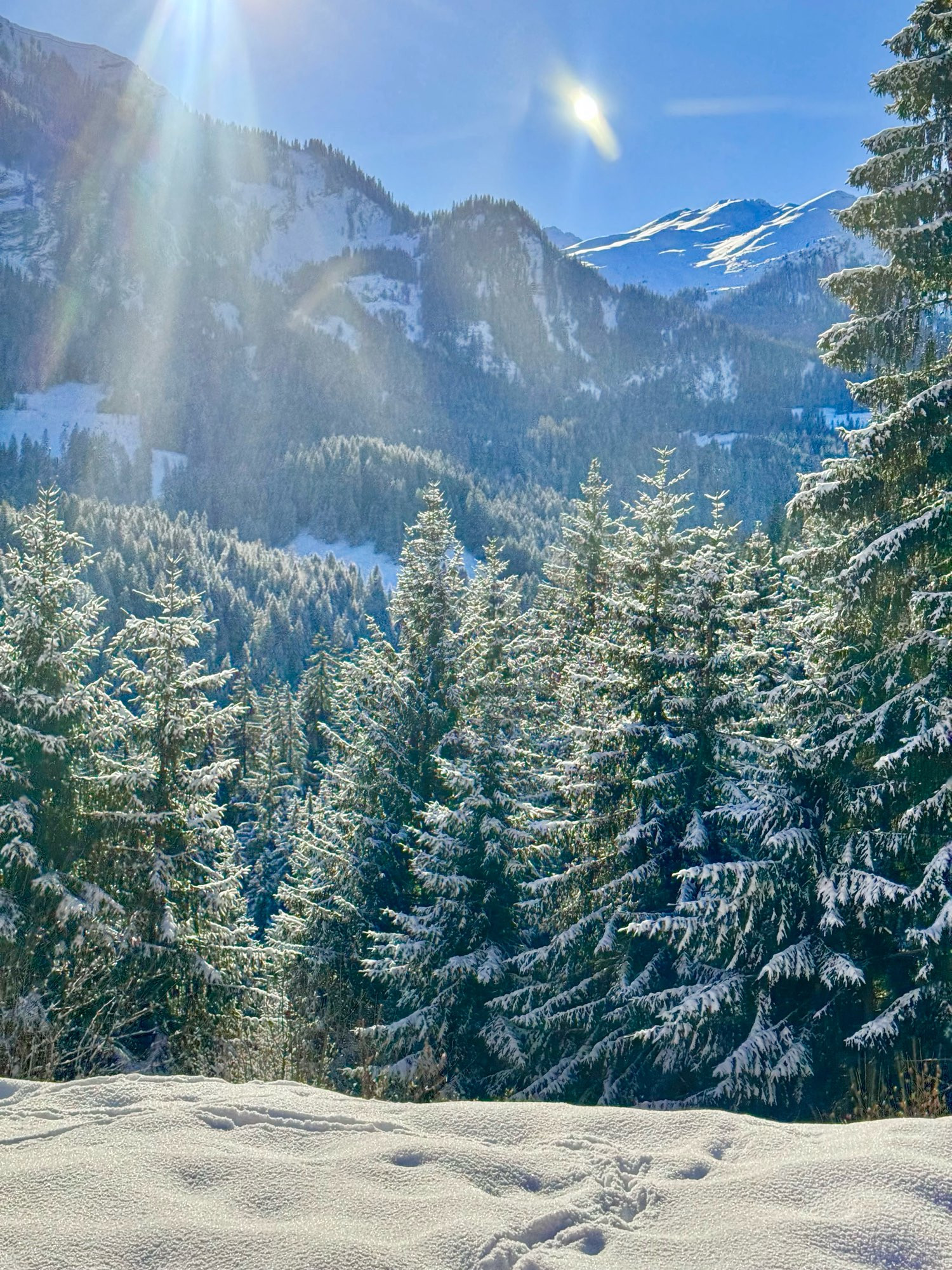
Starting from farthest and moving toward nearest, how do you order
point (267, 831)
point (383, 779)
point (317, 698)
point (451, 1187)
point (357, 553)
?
point (357, 553) → point (317, 698) → point (267, 831) → point (383, 779) → point (451, 1187)

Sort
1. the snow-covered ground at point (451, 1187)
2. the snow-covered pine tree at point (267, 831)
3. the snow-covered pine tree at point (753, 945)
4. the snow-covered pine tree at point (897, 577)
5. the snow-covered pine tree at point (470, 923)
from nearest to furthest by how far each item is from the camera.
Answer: the snow-covered ground at point (451, 1187)
the snow-covered pine tree at point (897, 577)
the snow-covered pine tree at point (753, 945)
the snow-covered pine tree at point (470, 923)
the snow-covered pine tree at point (267, 831)

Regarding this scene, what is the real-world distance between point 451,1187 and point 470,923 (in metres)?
9.71

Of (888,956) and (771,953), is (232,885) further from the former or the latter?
(888,956)

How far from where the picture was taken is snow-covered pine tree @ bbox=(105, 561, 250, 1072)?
12.7 metres

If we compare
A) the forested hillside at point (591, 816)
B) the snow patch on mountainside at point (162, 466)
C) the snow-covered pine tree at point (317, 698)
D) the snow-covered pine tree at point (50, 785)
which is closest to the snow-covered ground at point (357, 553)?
the snow patch on mountainside at point (162, 466)

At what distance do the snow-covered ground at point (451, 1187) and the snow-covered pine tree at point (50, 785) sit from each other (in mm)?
9126

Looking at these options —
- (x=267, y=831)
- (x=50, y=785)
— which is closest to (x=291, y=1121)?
(x=50, y=785)

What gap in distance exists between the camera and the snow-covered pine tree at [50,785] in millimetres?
12016

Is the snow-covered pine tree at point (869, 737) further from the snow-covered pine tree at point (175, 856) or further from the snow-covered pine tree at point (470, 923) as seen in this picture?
the snow-covered pine tree at point (175, 856)

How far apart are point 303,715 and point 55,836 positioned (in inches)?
1379

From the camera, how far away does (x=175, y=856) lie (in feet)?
43.3

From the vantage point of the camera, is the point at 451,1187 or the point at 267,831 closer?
the point at 451,1187

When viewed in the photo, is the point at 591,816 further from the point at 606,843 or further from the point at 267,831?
the point at 267,831

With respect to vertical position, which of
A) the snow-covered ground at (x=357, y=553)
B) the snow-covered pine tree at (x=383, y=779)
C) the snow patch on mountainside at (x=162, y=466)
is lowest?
the snow-covered pine tree at (x=383, y=779)
